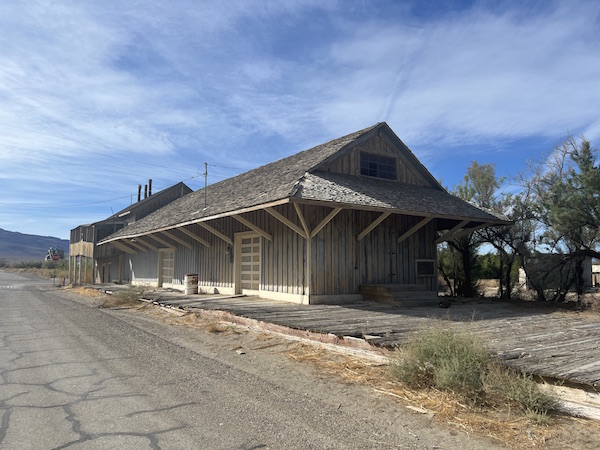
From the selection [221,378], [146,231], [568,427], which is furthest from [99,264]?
[568,427]

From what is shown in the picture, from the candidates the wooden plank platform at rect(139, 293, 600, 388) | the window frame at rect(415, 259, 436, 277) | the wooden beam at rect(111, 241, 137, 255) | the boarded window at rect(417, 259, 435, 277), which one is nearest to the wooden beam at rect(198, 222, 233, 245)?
the wooden plank platform at rect(139, 293, 600, 388)

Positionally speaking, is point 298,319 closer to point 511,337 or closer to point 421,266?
point 511,337

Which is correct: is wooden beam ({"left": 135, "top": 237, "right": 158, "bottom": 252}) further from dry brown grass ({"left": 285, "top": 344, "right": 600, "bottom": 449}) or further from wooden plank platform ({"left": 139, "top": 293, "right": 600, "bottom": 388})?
dry brown grass ({"left": 285, "top": 344, "right": 600, "bottom": 449})

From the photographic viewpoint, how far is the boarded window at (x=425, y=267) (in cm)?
1511

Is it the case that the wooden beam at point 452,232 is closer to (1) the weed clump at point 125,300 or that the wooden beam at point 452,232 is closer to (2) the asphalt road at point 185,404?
(2) the asphalt road at point 185,404

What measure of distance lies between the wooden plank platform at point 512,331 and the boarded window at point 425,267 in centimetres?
369

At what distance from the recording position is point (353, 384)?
17.3ft

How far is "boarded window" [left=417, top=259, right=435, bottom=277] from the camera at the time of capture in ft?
49.6

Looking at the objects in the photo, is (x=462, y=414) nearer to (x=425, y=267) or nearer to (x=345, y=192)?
(x=345, y=192)

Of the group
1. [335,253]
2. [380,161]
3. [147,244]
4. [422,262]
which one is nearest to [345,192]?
[335,253]

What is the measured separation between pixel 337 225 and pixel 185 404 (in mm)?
8995

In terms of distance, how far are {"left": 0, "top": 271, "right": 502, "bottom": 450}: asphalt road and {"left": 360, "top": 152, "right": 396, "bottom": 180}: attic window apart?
9.19 metres

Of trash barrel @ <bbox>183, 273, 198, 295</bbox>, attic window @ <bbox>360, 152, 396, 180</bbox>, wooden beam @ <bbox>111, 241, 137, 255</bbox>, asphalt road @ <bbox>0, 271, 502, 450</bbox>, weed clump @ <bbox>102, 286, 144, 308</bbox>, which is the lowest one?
asphalt road @ <bbox>0, 271, 502, 450</bbox>

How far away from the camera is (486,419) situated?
13.0 ft
